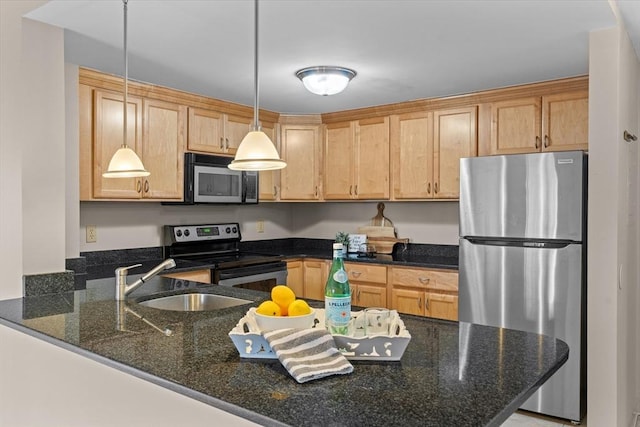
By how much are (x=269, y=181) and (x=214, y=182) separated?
27.6 inches

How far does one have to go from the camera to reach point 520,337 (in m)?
1.62

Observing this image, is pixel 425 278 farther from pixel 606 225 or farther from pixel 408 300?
pixel 606 225

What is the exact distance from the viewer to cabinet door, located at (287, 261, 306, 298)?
434cm

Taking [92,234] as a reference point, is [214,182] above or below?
above

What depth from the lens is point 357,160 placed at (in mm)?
4383

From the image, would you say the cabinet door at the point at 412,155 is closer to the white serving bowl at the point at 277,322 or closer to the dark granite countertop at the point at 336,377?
the dark granite countertop at the point at 336,377

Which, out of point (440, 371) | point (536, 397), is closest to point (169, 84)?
point (440, 371)

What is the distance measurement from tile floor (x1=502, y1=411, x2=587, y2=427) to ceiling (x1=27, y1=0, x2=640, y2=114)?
2094mm

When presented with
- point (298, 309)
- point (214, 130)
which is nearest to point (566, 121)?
point (214, 130)

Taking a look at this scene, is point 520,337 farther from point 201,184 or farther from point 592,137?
point 201,184

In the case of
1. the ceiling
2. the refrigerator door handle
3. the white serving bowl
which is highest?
the ceiling

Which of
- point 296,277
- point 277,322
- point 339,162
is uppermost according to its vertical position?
point 339,162

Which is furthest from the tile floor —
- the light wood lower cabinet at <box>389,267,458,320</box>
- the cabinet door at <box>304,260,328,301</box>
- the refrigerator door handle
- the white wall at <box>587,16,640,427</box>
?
the cabinet door at <box>304,260,328,301</box>

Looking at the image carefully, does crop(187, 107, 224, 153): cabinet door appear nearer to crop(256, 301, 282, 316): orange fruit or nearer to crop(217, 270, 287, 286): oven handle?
crop(217, 270, 287, 286): oven handle
